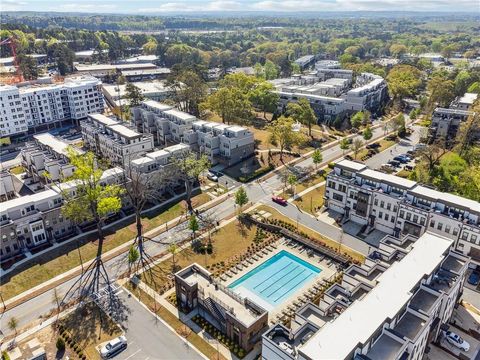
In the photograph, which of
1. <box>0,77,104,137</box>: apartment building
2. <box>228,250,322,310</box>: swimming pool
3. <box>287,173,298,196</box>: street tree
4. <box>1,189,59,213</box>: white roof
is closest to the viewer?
<box>228,250,322,310</box>: swimming pool

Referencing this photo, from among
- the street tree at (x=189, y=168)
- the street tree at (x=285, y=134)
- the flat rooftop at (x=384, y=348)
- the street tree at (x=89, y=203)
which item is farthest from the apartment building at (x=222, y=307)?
the street tree at (x=285, y=134)

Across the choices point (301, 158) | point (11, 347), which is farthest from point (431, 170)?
point (11, 347)

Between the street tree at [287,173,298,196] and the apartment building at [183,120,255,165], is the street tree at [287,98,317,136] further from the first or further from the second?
the street tree at [287,173,298,196]

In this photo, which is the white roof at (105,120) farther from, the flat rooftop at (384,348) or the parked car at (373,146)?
the flat rooftop at (384,348)

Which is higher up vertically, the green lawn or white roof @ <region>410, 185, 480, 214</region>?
white roof @ <region>410, 185, 480, 214</region>

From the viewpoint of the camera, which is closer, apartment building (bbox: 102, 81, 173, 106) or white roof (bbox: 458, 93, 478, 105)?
white roof (bbox: 458, 93, 478, 105)

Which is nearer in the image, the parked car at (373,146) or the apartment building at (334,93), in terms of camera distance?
the parked car at (373,146)

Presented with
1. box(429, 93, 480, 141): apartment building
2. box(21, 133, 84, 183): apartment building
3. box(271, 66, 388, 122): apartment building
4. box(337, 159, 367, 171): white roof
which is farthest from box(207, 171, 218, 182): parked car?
box(429, 93, 480, 141): apartment building
